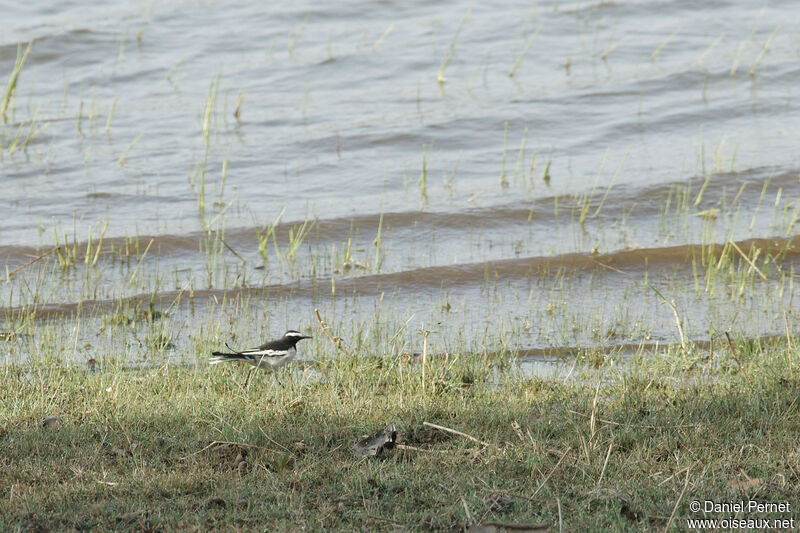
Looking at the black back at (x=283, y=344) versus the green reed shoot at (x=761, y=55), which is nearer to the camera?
the black back at (x=283, y=344)

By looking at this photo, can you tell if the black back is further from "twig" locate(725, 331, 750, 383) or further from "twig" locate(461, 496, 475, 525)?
"twig" locate(725, 331, 750, 383)

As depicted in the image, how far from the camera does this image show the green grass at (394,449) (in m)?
3.96

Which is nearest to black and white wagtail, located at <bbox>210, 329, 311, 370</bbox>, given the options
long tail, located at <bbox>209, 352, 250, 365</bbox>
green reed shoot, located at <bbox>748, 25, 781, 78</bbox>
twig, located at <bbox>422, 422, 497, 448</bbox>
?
long tail, located at <bbox>209, 352, 250, 365</bbox>

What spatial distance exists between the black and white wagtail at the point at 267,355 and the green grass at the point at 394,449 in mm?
90

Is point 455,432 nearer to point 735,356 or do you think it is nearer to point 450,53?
point 735,356

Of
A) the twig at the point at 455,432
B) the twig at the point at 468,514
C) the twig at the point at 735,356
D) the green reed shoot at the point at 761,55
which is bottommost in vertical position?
the twig at the point at 735,356

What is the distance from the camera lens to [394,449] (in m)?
4.71

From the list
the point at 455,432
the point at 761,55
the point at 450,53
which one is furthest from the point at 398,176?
the point at 761,55

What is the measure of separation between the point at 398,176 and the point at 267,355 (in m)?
6.82

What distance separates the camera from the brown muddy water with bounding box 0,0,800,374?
809cm

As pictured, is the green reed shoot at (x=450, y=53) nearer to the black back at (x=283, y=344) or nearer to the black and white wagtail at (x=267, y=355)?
the black back at (x=283, y=344)

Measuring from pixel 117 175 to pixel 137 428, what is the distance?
26.6 feet

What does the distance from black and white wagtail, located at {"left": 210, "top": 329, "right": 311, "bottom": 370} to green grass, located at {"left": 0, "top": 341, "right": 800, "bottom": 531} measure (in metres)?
0.09

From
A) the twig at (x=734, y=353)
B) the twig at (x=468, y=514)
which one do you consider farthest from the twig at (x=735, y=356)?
the twig at (x=468, y=514)
